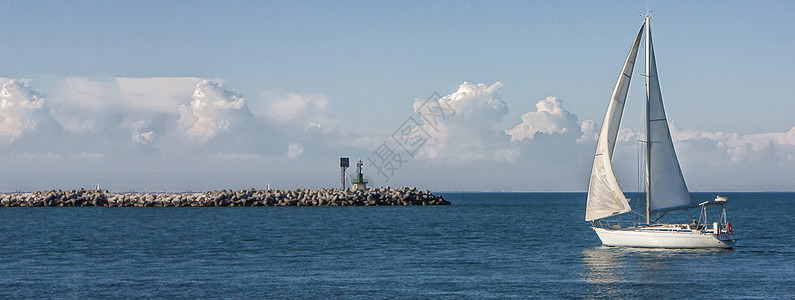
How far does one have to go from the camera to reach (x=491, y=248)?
43.9m

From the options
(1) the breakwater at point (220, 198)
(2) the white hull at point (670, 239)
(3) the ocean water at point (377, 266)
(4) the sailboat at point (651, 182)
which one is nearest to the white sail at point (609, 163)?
(4) the sailboat at point (651, 182)

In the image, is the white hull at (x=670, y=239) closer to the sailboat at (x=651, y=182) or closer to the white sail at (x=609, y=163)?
the sailboat at (x=651, y=182)

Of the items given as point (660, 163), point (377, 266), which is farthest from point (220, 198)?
point (660, 163)

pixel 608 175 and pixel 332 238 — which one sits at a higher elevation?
pixel 608 175

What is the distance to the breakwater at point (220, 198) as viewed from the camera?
108 metres

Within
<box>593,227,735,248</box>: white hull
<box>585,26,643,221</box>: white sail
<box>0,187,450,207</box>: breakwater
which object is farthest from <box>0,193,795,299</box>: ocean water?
<box>0,187,450,207</box>: breakwater

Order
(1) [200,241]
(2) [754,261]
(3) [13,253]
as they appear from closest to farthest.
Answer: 1. (2) [754,261]
2. (3) [13,253]
3. (1) [200,241]

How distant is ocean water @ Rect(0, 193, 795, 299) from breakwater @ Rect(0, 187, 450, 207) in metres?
51.5

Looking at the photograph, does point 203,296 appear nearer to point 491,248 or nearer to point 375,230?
point 491,248

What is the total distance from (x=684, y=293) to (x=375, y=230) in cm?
3518

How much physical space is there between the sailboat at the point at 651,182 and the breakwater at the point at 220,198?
7313cm

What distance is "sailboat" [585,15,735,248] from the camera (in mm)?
37969

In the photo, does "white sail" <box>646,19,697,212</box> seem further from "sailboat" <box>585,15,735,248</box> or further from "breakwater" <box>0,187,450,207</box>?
"breakwater" <box>0,187,450,207</box>

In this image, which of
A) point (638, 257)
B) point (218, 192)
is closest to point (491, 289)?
point (638, 257)
